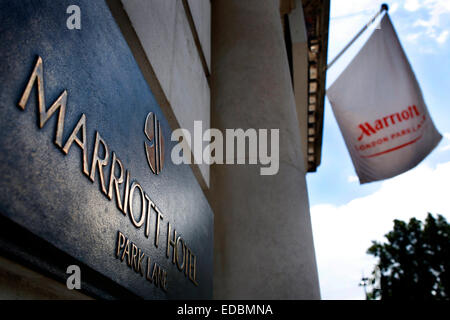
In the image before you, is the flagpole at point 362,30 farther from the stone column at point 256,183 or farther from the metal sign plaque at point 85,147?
the metal sign plaque at point 85,147

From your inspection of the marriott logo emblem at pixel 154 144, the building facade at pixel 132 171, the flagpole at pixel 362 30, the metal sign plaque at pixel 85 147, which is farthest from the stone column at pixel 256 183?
the flagpole at pixel 362 30

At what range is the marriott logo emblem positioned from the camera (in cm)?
247

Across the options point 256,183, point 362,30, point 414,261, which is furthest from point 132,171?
point 414,261

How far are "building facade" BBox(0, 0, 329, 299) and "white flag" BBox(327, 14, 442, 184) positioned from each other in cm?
313

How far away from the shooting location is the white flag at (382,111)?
27.0ft

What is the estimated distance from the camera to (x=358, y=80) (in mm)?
9117

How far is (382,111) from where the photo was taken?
8547 mm

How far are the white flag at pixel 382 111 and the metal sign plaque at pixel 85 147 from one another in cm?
691

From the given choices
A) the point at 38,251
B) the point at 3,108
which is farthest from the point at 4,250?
the point at 3,108

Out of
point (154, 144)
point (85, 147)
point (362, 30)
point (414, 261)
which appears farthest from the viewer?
point (414, 261)

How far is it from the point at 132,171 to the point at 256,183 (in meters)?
3.54

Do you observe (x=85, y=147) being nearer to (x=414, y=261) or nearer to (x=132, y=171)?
(x=132, y=171)

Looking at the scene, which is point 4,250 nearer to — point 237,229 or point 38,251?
point 38,251
